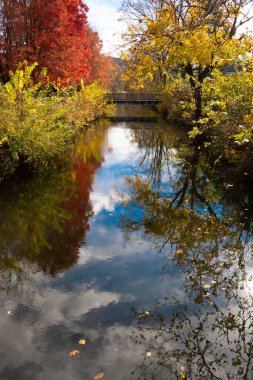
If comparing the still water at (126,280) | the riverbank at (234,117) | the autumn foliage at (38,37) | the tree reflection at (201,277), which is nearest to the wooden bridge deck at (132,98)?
the autumn foliage at (38,37)

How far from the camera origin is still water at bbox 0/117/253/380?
3934 millimetres

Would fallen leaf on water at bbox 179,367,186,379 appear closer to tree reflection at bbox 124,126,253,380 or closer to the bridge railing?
tree reflection at bbox 124,126,253,380

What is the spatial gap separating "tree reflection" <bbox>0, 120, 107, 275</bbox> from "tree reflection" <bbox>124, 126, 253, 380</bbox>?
1338 millimetres

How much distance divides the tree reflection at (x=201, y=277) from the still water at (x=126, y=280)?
0.02 metres

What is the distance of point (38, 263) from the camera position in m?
6.03

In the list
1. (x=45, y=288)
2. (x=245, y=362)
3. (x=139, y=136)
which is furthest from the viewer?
(x=139, y=136)

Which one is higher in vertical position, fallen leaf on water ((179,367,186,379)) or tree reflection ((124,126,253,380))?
tree reflection ((124,126,253,380))

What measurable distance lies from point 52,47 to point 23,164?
899cm

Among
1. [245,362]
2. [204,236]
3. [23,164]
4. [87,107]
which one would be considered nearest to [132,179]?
[23,164]

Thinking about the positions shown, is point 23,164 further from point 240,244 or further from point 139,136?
point 139,136

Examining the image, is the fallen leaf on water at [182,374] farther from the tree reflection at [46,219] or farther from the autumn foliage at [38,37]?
the autumn foliage at [38,37]

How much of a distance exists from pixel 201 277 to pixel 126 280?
4.01 feet

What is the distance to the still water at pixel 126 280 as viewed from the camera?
12.9 feet

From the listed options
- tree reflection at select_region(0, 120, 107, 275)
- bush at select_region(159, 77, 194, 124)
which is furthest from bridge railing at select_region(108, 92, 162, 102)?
tree reflection at select_region(0, 120, 107, 275)
